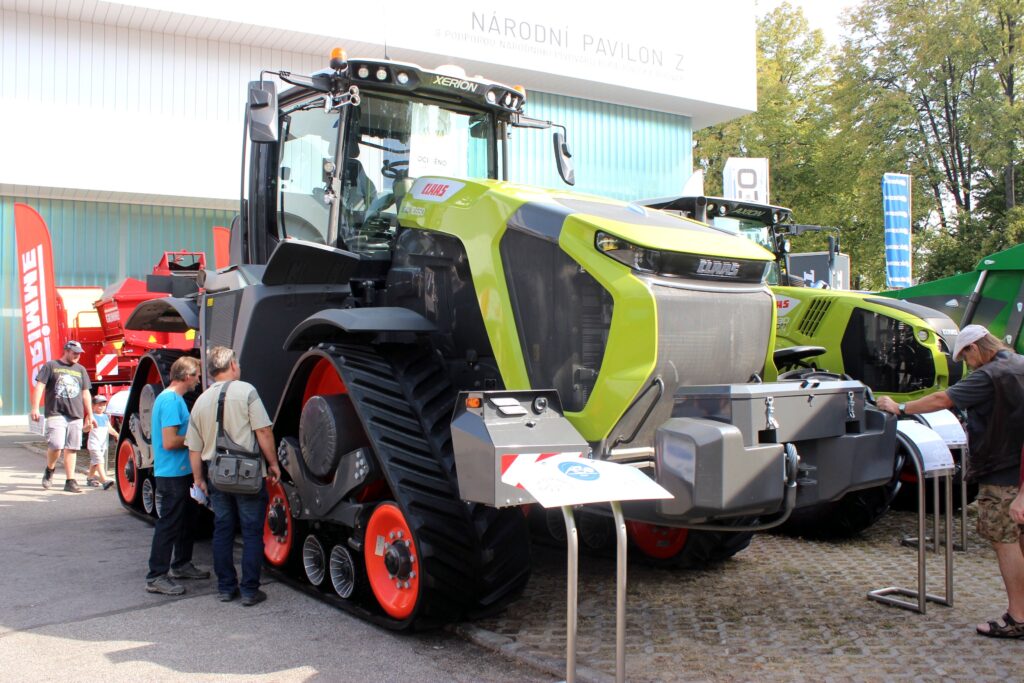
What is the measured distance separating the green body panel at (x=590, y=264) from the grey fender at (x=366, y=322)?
0.55 meters

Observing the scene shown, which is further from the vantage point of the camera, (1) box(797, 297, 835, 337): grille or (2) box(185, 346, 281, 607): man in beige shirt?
(1) box(797, 297, 835, 337): grille

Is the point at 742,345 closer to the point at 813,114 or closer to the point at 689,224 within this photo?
the point at 689,224

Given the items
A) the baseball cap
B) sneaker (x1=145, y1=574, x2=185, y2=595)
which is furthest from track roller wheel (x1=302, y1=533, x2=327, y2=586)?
the baseball cap

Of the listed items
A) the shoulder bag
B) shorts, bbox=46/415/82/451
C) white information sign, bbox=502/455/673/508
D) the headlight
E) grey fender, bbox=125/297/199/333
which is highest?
the headlight

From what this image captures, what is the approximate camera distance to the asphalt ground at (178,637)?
446 centimetres

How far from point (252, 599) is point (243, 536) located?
1.26 feet

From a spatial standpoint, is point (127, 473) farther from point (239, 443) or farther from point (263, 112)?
point (263, 112)

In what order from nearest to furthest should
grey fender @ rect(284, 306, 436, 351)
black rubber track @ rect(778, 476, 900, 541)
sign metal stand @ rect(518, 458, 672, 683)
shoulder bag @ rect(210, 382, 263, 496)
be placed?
sign metal stand @ rect(518, 458, 672, 683), grey fender @ rect(284, 306, 436, 351), shoulder bag @ rect(210, 382, 263, 496), black rubber track @ rect(778, 476, 900, 541)

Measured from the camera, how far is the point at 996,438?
5152 mm

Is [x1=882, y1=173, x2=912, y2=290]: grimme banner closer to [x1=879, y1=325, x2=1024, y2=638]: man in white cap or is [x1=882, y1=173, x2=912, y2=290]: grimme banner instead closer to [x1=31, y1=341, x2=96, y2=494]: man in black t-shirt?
[x1=879, y1=325, x2=1024, y2=638]: man in white cap

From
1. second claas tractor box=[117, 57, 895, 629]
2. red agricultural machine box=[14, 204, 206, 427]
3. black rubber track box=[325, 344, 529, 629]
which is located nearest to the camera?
second claas tractor box=[117, 57, 895, 629]

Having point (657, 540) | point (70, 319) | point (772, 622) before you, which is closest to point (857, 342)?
point (657, 540)

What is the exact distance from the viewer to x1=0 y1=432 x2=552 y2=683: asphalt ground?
446cm

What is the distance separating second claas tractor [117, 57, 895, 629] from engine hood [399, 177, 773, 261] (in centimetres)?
2
